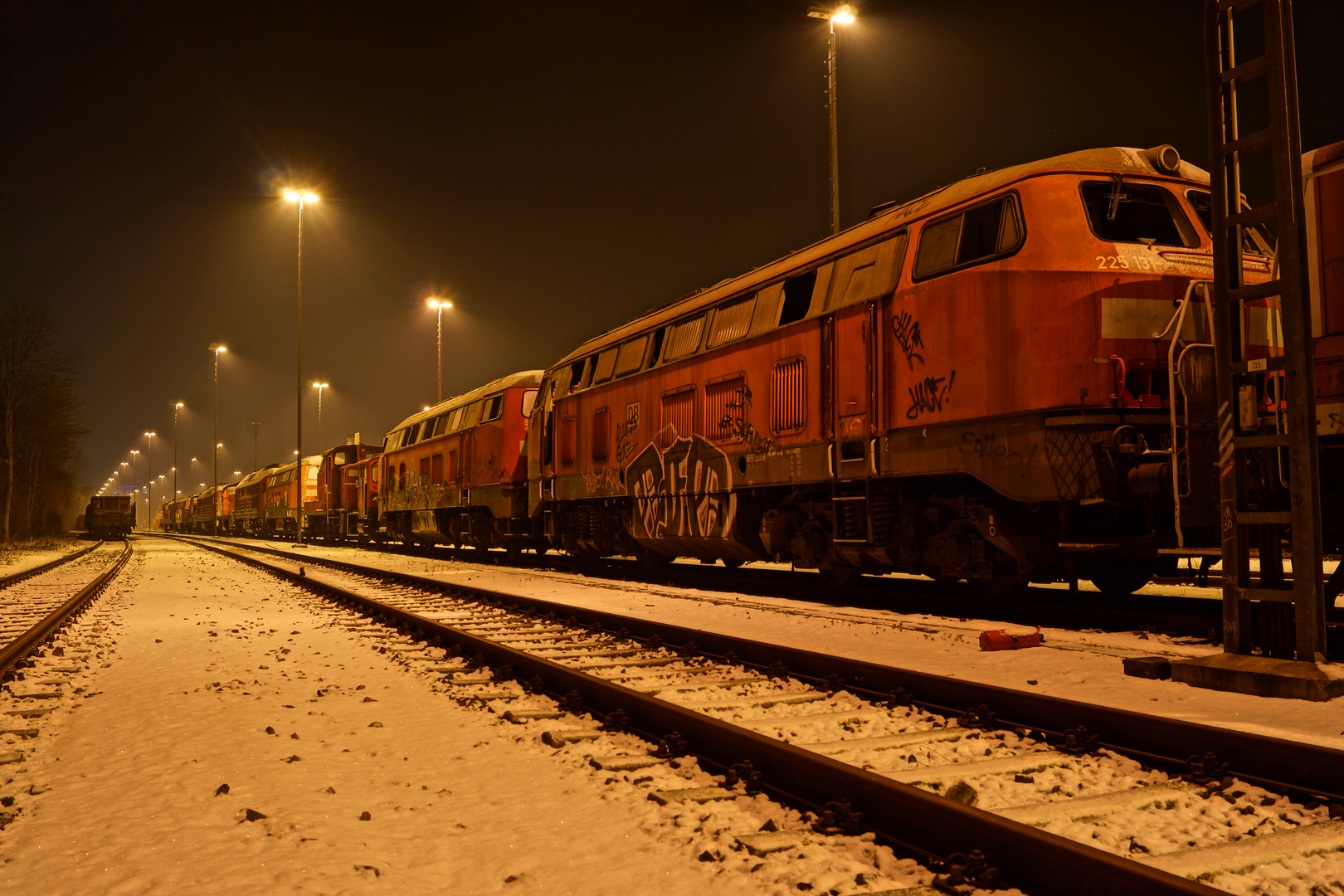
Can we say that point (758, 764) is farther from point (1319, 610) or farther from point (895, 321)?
point (895, 321)

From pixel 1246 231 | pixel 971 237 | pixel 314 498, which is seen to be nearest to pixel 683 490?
pixel 971 237

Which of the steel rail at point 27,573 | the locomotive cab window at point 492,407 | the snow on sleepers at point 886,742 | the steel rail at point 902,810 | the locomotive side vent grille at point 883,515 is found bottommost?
the steel rail at point 27,573

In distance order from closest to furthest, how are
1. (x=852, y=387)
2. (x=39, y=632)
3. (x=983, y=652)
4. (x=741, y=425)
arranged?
(x=983, y=652) → (x=39, y=632) → (x=852, y=387) → (x=741, y=425)

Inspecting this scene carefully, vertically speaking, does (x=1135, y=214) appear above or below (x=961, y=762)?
above

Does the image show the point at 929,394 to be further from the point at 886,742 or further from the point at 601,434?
the point at 601,434

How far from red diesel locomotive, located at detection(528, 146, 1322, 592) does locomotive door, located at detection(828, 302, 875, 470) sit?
25mm

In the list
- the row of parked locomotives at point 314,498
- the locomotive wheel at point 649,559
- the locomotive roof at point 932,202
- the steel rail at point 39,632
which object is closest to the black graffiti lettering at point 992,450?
the locomotive roof at point 932,202

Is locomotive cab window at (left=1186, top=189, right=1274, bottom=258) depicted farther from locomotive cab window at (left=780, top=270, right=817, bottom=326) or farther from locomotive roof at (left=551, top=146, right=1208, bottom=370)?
locomotive cab window at (left=780, top=270, right=817, bottom=326)

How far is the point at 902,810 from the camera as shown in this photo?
313 centimetres

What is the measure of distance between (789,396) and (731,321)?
1816mm

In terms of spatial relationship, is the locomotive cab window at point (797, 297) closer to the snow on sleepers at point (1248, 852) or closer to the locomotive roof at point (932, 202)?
the locomotive roof at point (932, 202)

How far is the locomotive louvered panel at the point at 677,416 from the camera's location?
13.1 m

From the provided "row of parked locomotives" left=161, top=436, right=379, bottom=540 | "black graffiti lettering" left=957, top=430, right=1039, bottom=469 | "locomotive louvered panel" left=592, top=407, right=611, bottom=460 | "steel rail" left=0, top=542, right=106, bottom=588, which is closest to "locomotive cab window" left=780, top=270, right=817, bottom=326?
"black graffiti lettering" left=957, top=430, right=1039, bottom=469

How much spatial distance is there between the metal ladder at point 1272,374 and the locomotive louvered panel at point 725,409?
6404 millimetres
